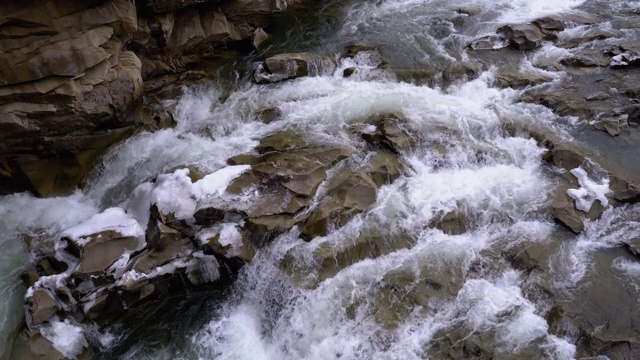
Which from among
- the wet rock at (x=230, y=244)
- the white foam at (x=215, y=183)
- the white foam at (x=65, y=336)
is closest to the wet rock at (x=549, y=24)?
the white foam at (x=215, y=183)

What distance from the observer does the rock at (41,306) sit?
22.4 ft

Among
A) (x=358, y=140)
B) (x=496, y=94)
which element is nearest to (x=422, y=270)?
(x=358, y=140)

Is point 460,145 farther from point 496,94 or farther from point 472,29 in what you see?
point 472,29

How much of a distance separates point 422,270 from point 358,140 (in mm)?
2919

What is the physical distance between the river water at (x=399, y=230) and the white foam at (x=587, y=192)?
0.29 m

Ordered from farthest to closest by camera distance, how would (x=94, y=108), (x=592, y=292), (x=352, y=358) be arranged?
(x=94, y=108) → (x=592, y=292) → (x=352, y=358)

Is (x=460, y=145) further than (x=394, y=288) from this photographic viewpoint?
Yes

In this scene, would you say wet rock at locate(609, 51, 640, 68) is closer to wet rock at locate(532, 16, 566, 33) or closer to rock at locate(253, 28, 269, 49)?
wet rock at locate(532, 16, 566, 33)

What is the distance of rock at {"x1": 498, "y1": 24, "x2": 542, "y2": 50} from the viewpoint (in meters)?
12.1

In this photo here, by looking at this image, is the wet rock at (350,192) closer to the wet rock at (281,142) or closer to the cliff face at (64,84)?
the wet rock at (281,142)

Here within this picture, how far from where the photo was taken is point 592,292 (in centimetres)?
711

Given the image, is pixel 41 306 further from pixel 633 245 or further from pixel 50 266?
pixel 633 245

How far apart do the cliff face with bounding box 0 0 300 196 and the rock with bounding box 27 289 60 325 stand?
2.50 metres

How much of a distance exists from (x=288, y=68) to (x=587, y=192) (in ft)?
21.8
